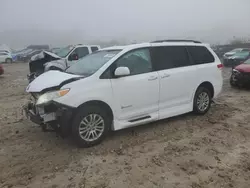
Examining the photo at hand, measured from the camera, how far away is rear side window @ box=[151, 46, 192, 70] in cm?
536

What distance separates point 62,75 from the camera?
4.89 metres

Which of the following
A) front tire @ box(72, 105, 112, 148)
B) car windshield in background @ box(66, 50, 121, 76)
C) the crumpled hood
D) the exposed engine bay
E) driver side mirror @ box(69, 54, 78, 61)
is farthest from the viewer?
driver side mirror @ box(69, 54, 78, 61)

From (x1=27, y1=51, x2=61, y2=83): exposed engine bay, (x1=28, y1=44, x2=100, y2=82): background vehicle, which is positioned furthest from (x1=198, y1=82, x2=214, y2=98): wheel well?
(x1=27, y1=51, x2=61, y2=83): exposed engine bay

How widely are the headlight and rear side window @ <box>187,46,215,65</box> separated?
A: 10.6ft

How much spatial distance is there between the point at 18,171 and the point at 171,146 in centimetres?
249

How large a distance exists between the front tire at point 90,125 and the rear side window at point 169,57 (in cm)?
156

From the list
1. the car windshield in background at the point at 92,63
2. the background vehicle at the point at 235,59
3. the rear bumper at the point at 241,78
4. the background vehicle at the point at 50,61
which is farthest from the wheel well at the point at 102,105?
the background vehicle at the point at 235,59

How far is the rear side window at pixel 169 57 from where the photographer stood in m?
5.36

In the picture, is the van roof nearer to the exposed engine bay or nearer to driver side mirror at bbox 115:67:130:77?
driver side mirror at bbox 115:67:130:77

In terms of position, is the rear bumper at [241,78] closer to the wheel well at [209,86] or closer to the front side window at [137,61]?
the wheel well at [209,86]

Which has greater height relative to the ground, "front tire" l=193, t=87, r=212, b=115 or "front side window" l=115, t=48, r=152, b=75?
"front side window" l=115, t=48, r=152, b=75

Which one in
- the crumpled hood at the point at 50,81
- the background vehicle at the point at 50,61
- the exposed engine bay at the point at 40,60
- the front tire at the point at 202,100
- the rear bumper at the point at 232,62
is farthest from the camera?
the rear bumper at the point at 232,62

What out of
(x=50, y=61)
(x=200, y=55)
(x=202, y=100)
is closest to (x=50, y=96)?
(x=202, y=100)

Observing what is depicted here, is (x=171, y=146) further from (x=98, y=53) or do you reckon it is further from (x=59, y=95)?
(x=98, y=53)
